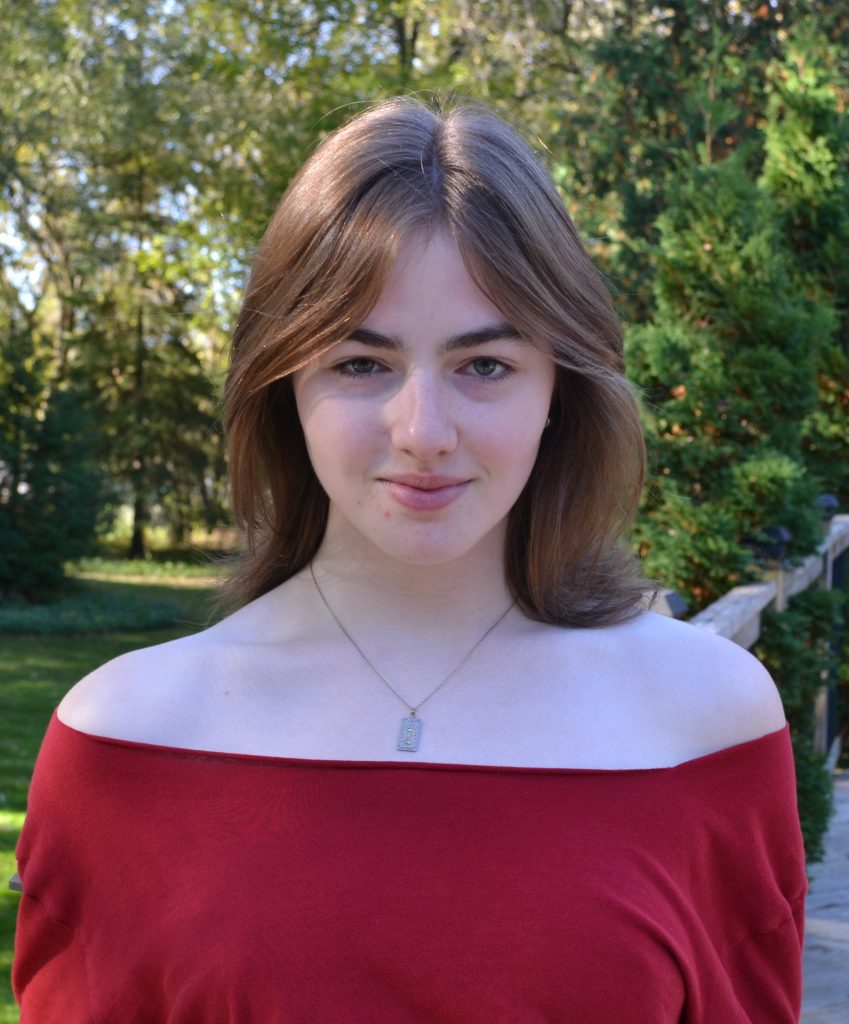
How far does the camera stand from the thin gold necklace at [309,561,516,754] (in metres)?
1.51

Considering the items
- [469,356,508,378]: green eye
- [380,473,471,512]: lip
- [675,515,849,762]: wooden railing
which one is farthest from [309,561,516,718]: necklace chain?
[675,515,849,762]: wooden railing

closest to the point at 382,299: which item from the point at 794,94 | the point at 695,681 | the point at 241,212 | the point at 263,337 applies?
the point at 263,337

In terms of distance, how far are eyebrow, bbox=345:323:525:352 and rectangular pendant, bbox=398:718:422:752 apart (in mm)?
431

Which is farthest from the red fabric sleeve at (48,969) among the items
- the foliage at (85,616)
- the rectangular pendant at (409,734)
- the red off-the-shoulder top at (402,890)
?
the foliage at (85,616)

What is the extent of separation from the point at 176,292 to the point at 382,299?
57.6 ft

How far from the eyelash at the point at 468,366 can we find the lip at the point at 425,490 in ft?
0.37

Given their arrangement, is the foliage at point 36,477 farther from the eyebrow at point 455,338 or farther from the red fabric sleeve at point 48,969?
the eyebrow at point 455,338

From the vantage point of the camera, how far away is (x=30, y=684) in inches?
361

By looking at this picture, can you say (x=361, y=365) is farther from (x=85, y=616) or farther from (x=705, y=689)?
(x=85, y=616)

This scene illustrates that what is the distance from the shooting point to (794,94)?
223 inches

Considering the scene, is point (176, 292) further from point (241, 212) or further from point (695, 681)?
point (695, 681)

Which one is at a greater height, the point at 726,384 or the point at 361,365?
the point at 361,365

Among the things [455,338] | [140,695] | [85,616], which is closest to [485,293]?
[455,338]

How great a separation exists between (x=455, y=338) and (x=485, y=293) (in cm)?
6
